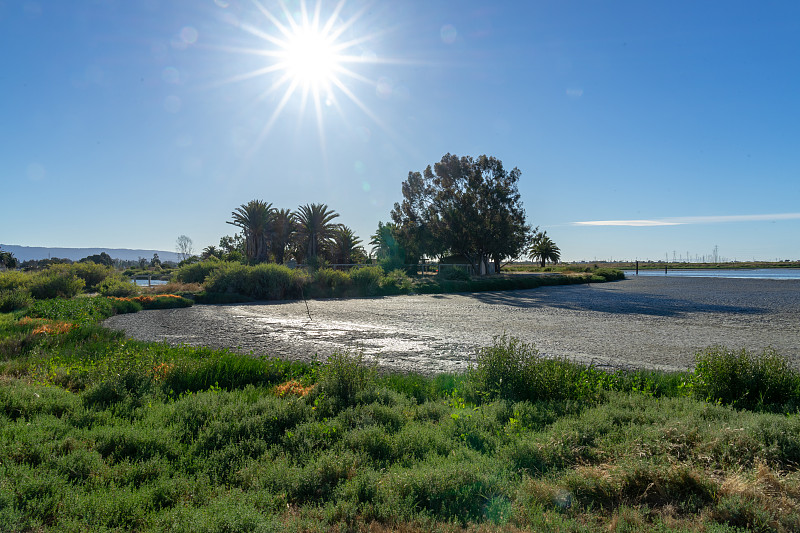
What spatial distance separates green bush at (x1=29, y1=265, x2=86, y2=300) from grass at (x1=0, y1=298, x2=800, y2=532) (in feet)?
61.4

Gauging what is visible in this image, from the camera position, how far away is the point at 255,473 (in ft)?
12.6

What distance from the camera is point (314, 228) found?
175 feet

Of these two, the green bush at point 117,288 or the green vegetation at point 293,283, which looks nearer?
the green bush at point 117,288

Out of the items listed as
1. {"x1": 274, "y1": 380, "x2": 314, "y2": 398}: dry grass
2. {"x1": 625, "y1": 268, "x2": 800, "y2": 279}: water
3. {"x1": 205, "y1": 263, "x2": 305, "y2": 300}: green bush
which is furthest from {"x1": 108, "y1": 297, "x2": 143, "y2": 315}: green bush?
{"x1": 625, "y1": 268, "x2": 800, "y2": 279}: water

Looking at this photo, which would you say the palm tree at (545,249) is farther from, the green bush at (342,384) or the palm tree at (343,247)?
the green bush at (342,384)

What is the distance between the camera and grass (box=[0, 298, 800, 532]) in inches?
124

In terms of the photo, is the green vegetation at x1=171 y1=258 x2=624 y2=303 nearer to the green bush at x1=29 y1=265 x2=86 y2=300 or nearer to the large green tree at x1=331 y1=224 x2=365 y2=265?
the green bush at x1=29 y1=265 x2=86 y2=300

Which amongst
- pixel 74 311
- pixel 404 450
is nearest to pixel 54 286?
pixel 74 311

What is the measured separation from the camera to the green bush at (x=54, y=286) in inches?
845

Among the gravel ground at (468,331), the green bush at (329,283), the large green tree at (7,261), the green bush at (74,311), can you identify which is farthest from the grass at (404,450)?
the large green tree at (7,261)

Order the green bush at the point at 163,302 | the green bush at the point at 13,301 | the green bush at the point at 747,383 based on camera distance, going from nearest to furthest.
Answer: the green bush at the point at 747,383, the green bush at the point at 13,301, the green bush at the point at 163,302

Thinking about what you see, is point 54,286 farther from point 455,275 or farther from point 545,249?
point 545,249

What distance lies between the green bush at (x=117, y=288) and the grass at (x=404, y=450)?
20255 millimetres

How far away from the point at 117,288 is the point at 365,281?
15141 millimetres
